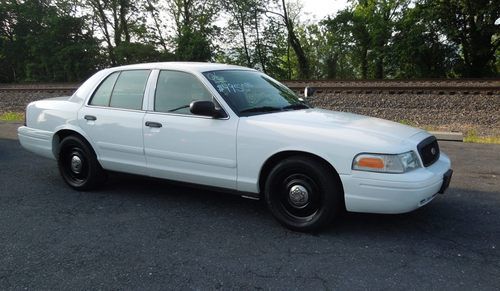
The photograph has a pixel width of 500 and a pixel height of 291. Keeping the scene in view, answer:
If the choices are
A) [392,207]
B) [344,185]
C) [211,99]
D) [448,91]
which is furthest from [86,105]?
[448,91]

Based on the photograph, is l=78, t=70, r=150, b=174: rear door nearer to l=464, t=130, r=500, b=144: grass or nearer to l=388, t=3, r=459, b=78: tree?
l=464, t=130, r=500, b=144: grass

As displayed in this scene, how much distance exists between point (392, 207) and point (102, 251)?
95.1 inches

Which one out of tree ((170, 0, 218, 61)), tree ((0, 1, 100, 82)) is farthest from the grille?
tree ((0, 1, 100, 82))

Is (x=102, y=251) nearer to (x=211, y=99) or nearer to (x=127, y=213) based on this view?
(x=127, y=213)

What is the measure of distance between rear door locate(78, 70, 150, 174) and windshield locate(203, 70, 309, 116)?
2.99 ft

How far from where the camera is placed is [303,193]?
378cm

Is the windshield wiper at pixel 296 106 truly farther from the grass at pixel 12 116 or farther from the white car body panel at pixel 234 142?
the grass at pixel 12 116

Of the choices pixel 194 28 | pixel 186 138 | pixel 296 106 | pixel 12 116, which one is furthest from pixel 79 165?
pixel 194 28

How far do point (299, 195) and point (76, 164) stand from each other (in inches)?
115

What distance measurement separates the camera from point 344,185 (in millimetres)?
3594

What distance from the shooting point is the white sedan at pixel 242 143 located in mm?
3539

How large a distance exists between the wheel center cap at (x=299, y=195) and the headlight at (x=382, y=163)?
504 mm

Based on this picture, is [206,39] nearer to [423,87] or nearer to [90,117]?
[423,87]

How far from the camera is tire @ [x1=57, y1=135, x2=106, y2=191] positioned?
5039mm
